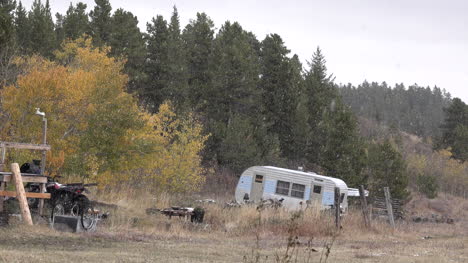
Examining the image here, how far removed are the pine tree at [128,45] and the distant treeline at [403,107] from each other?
6504cm

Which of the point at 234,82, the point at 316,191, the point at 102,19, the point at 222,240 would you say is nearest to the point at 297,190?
the point at 316,191

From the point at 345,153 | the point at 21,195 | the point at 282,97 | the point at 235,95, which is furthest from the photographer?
the point at 282,97

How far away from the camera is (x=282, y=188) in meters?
30.0

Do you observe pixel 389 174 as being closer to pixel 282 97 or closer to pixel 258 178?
pixel 258 178

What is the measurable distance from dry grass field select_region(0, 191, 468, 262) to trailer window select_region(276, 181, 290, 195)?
7.07 m

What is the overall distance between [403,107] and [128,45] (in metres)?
109

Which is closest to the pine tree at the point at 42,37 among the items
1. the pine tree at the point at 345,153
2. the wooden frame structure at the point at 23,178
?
the pine tree at the point at 345,153

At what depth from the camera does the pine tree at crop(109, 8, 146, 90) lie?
161ft

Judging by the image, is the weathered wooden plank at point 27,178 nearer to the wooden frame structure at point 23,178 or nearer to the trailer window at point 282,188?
the wooden frame structure at point 23,178

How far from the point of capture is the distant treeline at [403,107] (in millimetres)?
126769

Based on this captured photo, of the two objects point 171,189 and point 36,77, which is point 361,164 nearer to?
point 171,189

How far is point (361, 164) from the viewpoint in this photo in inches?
1639

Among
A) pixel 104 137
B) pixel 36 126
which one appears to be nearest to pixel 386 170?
pixel 104 137

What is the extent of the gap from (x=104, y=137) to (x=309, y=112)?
32.6 m
